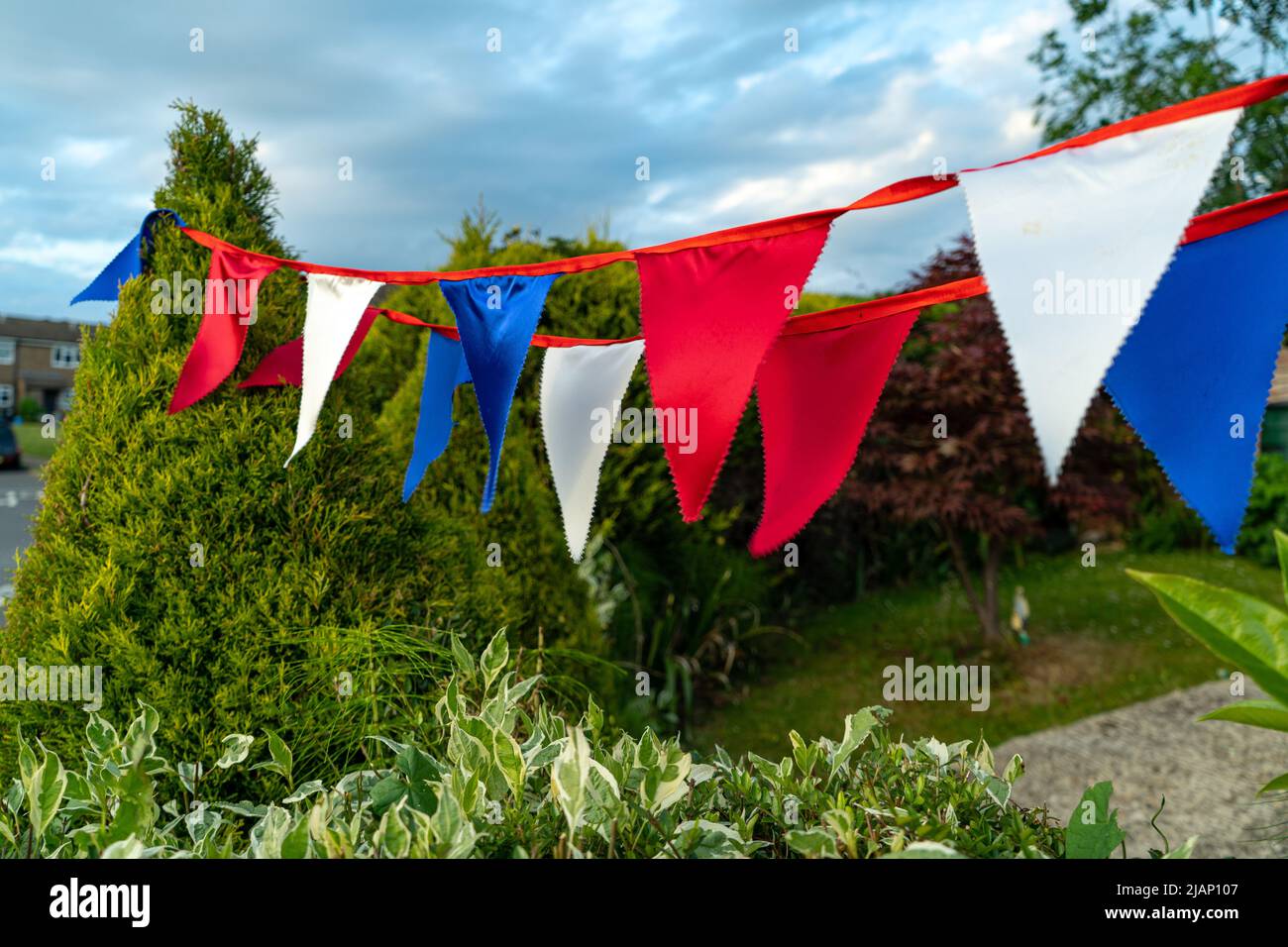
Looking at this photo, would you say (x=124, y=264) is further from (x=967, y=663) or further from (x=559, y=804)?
(x=967, y=663)

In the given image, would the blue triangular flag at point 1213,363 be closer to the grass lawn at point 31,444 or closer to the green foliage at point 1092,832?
the green foliage at point 1092,832

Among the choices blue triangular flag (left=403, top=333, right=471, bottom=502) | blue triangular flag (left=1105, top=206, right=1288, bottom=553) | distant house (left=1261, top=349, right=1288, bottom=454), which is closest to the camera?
blue triangular flag (left=1105, top=206, right=1288, bottom=553)

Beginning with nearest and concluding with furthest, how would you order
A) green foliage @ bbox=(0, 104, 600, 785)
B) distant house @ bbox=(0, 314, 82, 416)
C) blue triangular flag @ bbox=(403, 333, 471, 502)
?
green foliage @ bbox=(0, 104, 600, 785)
blue triangular flag @ bbox=(403, 333, 471, 502)
distant house @ bbox=(0, 314, 82, 416)

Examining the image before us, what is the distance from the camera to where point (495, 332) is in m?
2.39

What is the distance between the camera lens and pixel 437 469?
4.20 m

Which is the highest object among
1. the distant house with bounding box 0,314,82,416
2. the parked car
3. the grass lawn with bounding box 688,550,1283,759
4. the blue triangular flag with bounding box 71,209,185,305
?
the distant house with bounding box 0,314,82,416

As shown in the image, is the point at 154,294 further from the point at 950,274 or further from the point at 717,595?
the point at 950,274

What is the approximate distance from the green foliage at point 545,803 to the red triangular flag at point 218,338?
1037 millimetres

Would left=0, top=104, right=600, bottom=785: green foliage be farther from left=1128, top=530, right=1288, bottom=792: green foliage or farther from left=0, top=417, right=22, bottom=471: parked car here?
left=0, top=417, right=22, bottom=471: parked car

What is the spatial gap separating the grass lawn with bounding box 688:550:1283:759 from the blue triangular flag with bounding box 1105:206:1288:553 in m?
4.48

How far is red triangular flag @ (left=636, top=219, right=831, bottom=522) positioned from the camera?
1.98 m

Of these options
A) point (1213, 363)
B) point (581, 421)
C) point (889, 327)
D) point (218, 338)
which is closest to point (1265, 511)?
point (889, 327)

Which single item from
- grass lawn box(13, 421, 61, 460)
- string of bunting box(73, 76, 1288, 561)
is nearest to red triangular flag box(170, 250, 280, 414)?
string of bunting box(73, 76, 1288, 561)
